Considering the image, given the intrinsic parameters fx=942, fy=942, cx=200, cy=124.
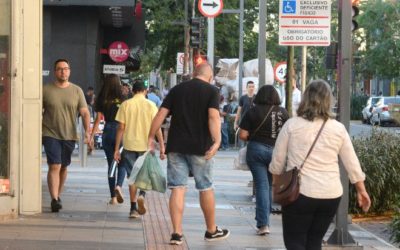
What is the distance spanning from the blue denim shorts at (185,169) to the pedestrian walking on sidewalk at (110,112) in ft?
10.4

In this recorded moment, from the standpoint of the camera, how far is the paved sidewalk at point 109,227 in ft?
30.8

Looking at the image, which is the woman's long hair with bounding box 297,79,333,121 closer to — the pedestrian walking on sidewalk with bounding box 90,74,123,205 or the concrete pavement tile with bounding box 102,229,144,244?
the concrete pavement tile with bounding box 102,229,144,244

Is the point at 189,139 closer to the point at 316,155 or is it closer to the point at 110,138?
the point at 316,155

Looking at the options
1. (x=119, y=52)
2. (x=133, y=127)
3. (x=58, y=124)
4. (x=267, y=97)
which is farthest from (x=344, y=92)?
(x=119, y=52)

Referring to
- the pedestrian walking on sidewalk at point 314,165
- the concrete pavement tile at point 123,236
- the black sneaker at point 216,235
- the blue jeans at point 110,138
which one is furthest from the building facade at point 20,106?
the pedestrian walking on sidewalk at point 314,165

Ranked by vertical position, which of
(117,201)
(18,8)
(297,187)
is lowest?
(117,201)

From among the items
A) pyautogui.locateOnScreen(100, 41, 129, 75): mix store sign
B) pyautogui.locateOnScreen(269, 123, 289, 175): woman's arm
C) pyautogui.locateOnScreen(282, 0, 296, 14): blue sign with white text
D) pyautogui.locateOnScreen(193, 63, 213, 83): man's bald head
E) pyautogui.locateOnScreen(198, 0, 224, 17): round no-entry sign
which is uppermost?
pyautogui.locateOnScreen(198, 0, 224, 17): round no-entry sign

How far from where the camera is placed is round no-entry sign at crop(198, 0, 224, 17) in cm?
2773

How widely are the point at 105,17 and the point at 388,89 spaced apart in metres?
57.8

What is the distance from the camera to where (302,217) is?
6812mm

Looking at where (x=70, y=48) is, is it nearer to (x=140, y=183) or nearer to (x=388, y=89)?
(x=140, y=183)

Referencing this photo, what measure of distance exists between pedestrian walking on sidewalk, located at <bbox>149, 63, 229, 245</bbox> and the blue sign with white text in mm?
3123

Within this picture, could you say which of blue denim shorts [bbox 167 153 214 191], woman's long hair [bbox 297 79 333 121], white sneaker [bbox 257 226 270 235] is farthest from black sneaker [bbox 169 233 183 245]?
woman's long hair [bbox 297 79 333 121]

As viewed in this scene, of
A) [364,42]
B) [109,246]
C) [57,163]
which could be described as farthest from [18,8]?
[364,42]
